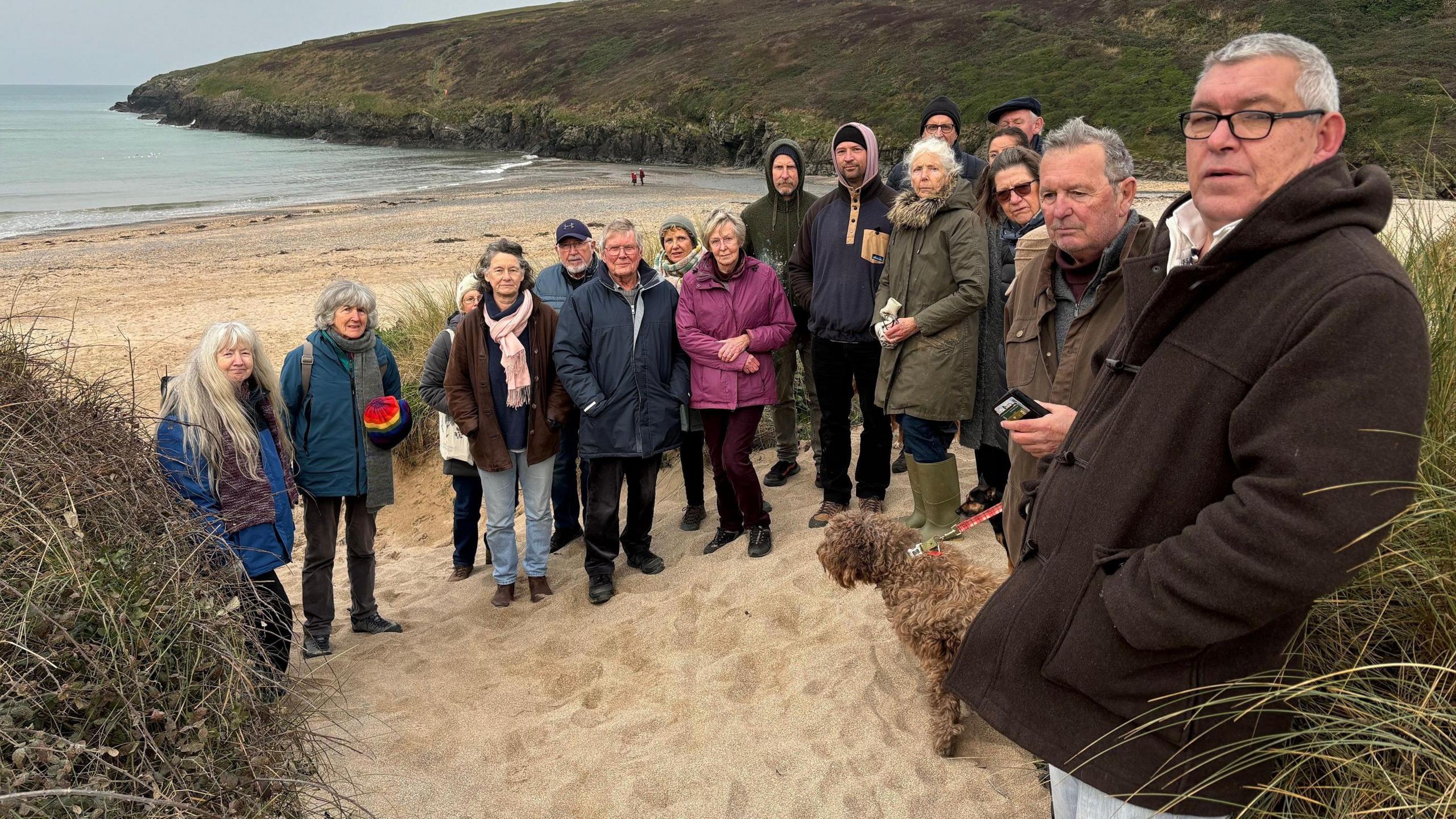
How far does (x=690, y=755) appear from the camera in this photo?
3.77 meters

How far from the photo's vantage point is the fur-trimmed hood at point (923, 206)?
484 centimetres

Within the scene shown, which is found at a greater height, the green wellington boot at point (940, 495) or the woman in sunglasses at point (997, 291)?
the woman in sunglasses at point (997, 291)

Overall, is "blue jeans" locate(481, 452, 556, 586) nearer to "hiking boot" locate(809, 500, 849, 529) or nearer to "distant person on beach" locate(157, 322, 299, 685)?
"distant person on beach" locate(157, 322, 299, 685)

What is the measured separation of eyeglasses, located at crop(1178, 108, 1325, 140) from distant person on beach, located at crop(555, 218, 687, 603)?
13.0 feet

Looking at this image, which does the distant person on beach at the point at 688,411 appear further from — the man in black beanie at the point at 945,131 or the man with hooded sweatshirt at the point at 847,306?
the man in black beanie at the point at 945,131

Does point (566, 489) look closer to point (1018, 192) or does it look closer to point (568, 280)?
point (568, 280)

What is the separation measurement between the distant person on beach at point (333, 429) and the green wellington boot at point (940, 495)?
311 cm

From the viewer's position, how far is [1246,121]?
161cm

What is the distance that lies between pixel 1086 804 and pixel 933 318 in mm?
3177

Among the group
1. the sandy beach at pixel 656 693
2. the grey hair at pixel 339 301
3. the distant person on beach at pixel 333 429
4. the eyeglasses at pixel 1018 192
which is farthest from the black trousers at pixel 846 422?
the grey hair at pixel 339 301

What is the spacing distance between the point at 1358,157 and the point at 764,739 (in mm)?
30427

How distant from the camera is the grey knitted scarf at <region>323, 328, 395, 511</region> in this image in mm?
5090

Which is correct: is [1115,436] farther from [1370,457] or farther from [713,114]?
[713,114]

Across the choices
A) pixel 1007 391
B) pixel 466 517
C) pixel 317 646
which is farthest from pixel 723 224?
pixel 317 646
